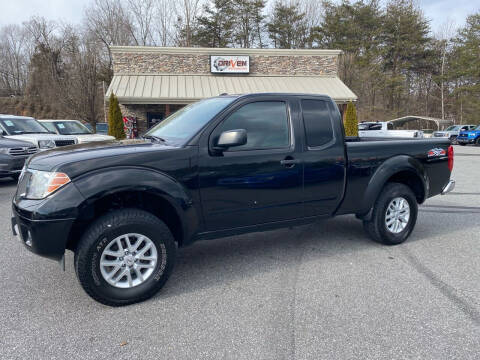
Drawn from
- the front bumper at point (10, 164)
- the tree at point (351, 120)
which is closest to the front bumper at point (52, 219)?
the front bumper at point (10, 164)

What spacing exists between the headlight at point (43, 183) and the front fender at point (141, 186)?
0.39 feet

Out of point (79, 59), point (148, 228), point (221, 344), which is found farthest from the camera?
point (79, 59)

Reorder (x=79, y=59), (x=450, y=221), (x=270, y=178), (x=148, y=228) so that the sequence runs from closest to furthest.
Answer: (x=148, y=228) → (x=270, y=178) → (x=450, y=221) → (x=79, y=59)

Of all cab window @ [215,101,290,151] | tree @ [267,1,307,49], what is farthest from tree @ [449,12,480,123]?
cab window @ [215,101,290,151]

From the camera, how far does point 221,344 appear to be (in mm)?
2537

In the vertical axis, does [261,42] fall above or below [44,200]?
above

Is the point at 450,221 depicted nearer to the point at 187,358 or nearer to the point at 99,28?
the point at 187,358

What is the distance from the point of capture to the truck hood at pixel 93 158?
114 inches

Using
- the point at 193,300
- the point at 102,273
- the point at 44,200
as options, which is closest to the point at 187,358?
the point at 193,300

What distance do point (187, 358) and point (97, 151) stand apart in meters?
1.96

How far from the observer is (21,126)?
10.2 m

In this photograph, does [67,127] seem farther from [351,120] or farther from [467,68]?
[467,68]

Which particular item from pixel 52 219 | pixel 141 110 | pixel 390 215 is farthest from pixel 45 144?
pixel 141 110

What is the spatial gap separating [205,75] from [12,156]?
13115 mm
